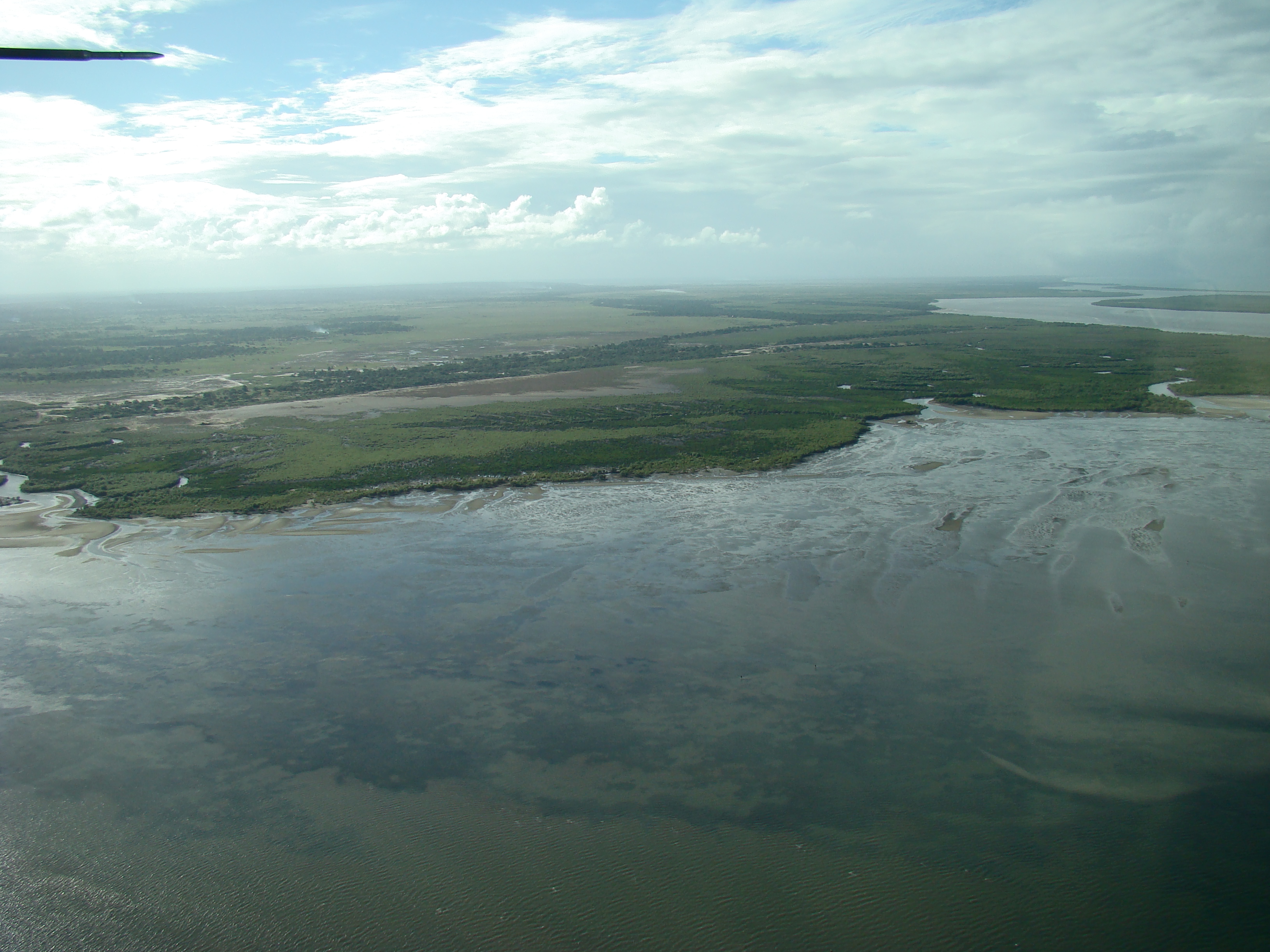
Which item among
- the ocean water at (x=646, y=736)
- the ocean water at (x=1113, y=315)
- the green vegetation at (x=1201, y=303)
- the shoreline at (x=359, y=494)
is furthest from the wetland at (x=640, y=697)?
the green vegetation at (x=1201, y=303)

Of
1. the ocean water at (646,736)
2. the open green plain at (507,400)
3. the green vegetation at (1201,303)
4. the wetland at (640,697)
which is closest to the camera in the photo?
the ocean water at (646,736)

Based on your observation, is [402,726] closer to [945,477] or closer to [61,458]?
[945,477]

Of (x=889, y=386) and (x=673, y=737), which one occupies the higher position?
(x=889, y=386)

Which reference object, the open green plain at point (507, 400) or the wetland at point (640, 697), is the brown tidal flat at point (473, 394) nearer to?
the open green plain at point (507, 400)

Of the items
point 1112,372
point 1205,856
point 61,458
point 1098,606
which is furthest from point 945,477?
point 61,458

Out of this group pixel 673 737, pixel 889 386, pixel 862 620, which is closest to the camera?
pixel 673 737

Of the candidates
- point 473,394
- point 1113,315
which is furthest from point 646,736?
point 1113,315
